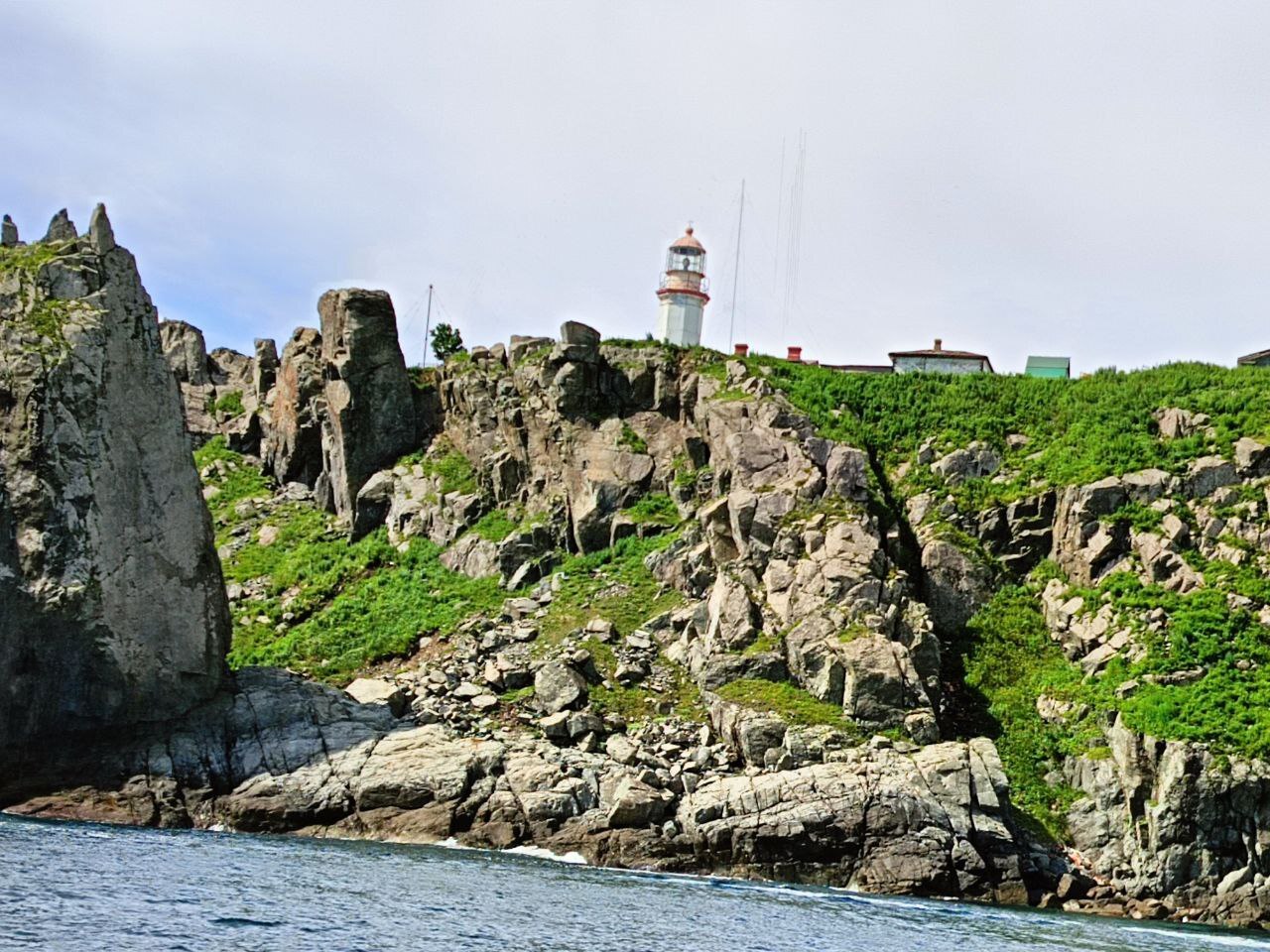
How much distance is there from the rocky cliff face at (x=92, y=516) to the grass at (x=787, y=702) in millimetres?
16823

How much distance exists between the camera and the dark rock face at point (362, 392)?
71188 millimetres

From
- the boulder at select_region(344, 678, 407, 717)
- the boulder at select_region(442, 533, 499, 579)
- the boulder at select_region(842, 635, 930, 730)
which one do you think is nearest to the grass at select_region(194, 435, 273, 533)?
the boulder at select_region(442, 533, 499, 579)

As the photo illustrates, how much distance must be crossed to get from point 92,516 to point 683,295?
149 ft

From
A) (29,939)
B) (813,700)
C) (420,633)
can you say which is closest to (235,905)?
(29,939)

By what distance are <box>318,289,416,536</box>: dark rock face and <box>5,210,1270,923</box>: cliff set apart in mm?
168

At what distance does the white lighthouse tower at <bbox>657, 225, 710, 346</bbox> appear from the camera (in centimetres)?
8812

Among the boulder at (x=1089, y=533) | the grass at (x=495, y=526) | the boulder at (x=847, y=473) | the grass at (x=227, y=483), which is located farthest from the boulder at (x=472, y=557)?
the boulder at (x=1089, y=533)

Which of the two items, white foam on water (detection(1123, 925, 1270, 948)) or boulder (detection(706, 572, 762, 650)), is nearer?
white foam on water (detection(1123, 925, 1270, 948))

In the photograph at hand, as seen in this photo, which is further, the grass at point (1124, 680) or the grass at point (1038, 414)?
the grass at point (1038, 414)

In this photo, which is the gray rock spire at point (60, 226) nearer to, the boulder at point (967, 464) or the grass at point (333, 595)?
the grass at point (333, 595)

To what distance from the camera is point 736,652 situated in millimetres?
52469

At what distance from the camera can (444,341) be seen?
8356 centimetres

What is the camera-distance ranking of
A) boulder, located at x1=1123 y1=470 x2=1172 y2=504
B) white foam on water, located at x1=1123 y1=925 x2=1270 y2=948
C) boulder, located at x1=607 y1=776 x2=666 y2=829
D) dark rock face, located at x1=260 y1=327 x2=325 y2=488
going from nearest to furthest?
white foam on water, located at x1=1123 y1=925 x2=1270 y2=948 < boulder, located at x1=607 y1=776 x2=666 y2=829 < boulder, located at x1=1123 y1=470 x2=1172 y2=504 < dark rock face, located at x1=260 y1=327 x2=325 y2=488

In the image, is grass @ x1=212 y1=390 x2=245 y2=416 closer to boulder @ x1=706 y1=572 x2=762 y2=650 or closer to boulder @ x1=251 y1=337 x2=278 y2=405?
boulder @ x1=251 y1=337 x2=278 y2=405
